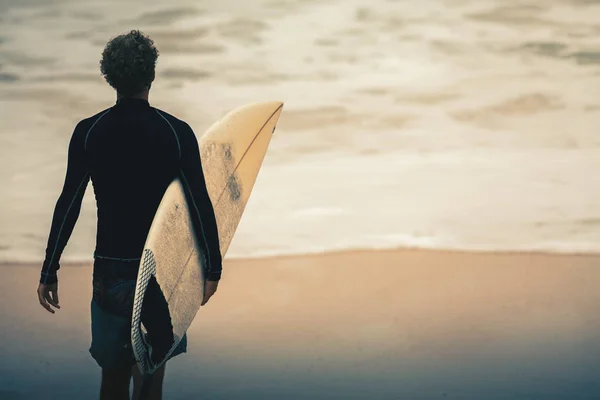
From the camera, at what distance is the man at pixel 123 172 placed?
8.20ft

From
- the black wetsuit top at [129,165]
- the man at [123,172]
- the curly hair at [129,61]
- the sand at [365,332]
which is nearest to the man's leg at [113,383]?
the man at [123,172]

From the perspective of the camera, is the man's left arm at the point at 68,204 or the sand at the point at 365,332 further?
the sand at the point at 365,332

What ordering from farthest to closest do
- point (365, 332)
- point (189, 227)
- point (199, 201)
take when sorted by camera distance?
point (365, 332)
point (189, 227)
point (199, 201)

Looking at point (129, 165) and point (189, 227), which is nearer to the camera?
point (129, 165)

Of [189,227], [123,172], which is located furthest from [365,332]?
[123,172]

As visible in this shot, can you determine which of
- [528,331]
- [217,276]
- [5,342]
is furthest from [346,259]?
[217,276]

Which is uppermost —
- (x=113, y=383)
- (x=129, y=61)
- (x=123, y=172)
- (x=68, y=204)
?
(x=129, y=61)

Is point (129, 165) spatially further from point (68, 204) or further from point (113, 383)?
point (113, 383)

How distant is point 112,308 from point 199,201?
0.40 metres

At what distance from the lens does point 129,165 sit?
8.21 feet

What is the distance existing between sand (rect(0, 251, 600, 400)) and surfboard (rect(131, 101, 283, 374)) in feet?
4.01

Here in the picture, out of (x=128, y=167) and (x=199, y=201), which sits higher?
(x=128, y=167)

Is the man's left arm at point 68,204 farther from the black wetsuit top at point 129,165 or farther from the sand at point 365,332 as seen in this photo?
the sand at point 365,332

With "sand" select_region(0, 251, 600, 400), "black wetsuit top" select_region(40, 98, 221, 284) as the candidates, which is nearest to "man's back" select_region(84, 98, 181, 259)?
"black wetsuit top" select_region(40, 98, 221, 284)
